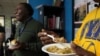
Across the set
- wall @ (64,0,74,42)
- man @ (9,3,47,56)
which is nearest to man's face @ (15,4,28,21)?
man @ (9,3,47,56)

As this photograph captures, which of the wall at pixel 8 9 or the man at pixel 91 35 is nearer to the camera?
the man at pixel 91 35

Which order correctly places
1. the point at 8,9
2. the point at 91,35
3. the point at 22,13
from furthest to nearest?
the point at 8,9 → the point at 22,13 → the point at 91,35

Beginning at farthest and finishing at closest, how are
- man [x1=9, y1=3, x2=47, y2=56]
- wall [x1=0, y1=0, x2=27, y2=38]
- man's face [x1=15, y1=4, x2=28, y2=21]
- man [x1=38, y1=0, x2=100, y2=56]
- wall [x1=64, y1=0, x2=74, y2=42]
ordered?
wall [x1=0, y1=0, x2=27, y2=38] < wall [x1=64, y1=0, x2=74, y2=42] < man's face [x1=15, y1=4, x2=28, y2=21] < man [x1=9, y1=3, x2=47, y2=56] < man [x1=38, y1=0, x2=100, y2=56]

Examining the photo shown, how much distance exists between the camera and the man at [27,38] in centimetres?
229

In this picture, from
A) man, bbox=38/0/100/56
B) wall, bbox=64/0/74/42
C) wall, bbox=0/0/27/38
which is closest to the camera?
man, bbox=38/0/100/56

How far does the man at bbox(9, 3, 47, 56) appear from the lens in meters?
2.29

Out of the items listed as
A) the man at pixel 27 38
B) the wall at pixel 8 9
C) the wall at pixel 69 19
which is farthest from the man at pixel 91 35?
the wall at pixel 8 9

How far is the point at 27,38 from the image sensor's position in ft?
7.83

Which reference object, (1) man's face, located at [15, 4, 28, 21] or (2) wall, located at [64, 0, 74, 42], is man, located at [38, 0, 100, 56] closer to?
(1) man's face, located at [15, 4, 28, 21]

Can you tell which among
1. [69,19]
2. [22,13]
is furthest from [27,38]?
[69,19]

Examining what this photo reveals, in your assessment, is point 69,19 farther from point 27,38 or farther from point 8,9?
point 8,9

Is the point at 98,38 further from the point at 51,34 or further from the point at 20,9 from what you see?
the point at 20,9

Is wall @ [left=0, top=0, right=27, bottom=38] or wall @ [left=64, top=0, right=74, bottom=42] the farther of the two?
wall @ [left=0, top=0, right=27, bottom=38]

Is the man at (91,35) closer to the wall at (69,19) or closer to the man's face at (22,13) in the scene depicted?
the man's face at (22,13)
